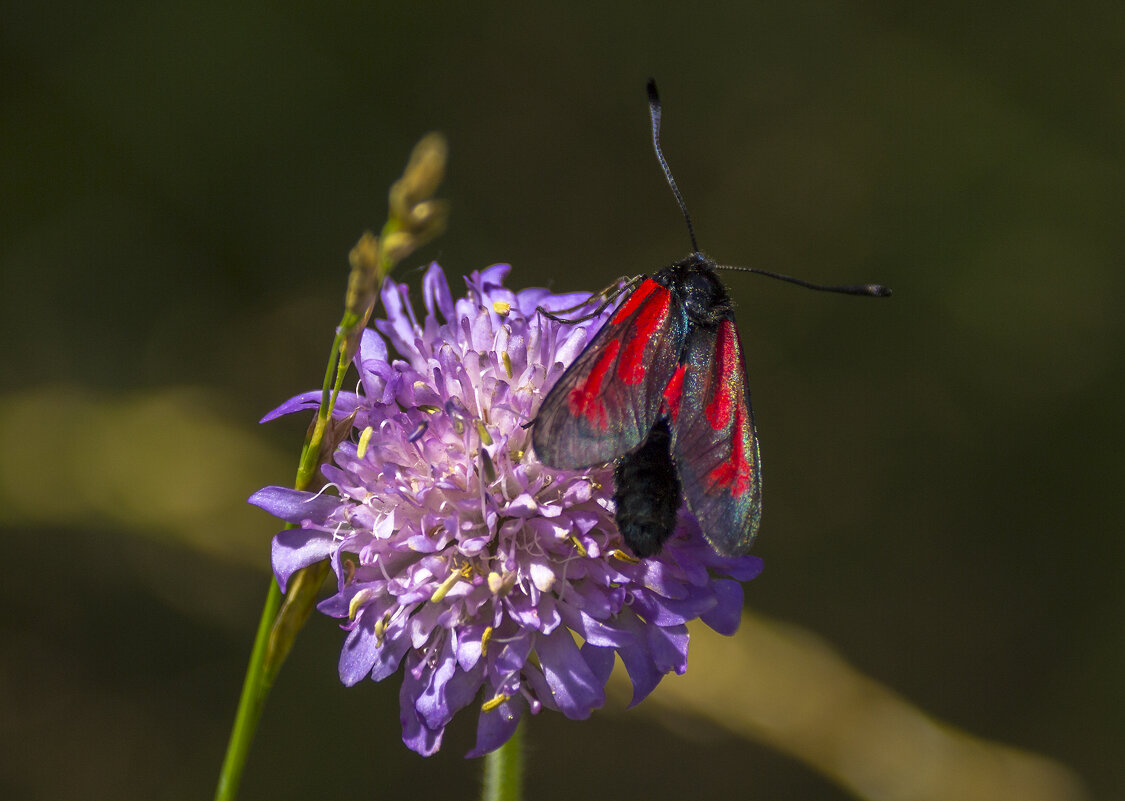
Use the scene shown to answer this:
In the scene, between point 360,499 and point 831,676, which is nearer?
point 360,499

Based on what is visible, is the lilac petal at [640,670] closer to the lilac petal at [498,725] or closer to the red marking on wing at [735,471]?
the lilac petal at [498,725]

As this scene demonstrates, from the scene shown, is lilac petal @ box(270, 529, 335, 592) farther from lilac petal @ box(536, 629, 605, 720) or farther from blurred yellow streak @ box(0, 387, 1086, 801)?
blurred yellow streak @ box(0, 387, 1086, 801)

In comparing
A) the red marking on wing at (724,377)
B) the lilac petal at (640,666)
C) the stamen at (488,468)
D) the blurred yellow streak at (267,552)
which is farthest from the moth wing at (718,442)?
the blurred yellow streak at (267,552)

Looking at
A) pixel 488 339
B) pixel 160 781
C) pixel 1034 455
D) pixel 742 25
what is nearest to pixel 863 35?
pixel 742 25

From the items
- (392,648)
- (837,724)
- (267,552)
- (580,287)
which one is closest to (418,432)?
(392,648)

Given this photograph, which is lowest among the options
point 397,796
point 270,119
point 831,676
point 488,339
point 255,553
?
point 397,796

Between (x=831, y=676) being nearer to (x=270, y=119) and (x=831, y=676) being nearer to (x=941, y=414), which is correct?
(x=941, y=414)

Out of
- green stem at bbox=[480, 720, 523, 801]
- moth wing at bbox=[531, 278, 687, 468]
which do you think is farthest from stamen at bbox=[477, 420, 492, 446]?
green stem at bbox=[480, 720, 523, 801]
